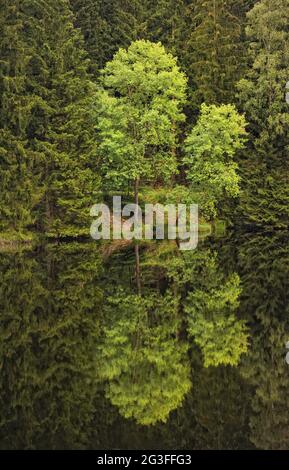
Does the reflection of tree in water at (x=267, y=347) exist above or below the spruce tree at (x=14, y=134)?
below

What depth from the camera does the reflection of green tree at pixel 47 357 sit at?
10.9m

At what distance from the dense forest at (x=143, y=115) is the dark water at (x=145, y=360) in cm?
1344

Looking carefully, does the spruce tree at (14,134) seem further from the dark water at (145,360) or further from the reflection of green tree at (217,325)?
the reflection of green tree at (217,325)

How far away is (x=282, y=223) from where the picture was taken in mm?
43031

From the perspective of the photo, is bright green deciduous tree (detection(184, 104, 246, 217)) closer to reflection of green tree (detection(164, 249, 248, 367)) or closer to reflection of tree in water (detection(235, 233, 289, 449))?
reflection of tree in water (detection(235, 233, 289, 449))

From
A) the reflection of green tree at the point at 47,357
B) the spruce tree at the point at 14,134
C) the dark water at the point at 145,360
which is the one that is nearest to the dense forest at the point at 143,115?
the spruce tree at the point at 14,134

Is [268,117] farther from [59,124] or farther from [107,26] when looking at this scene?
[107,26]

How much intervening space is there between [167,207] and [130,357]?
92.2 feet

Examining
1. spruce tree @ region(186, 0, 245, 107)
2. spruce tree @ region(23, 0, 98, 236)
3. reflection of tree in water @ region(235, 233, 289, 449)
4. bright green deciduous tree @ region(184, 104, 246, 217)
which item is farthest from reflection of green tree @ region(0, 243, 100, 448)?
spruce tree @ region(186, 0, 245, 107)

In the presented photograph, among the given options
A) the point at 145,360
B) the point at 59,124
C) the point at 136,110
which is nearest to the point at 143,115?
the point at 136,110
